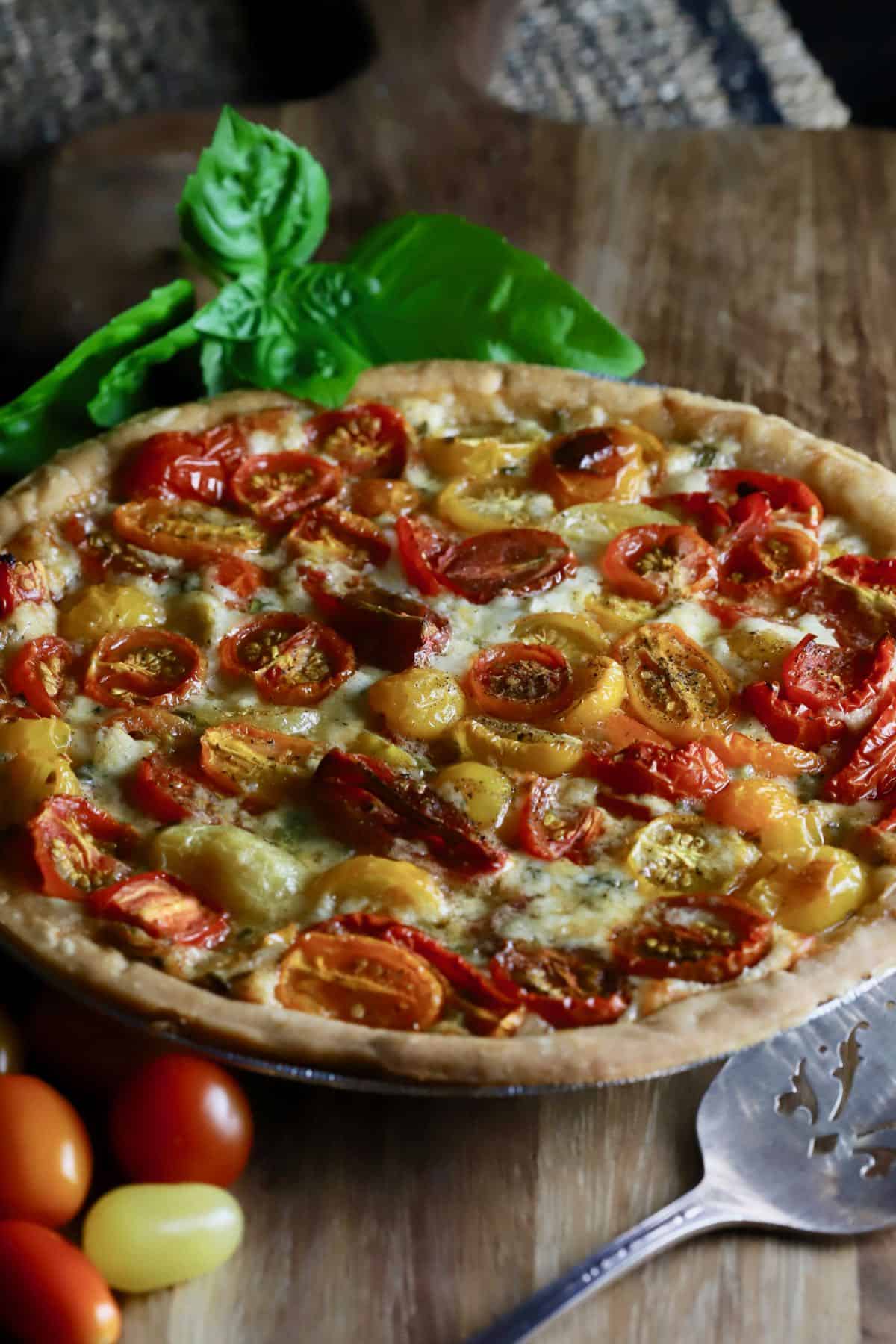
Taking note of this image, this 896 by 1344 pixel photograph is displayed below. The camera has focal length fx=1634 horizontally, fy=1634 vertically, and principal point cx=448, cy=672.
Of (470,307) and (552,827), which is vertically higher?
(470,307)

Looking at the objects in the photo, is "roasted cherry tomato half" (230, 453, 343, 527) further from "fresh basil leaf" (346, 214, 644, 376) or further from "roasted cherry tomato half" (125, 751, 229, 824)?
"roasted cherry tomato half" (125, 751, 229, 824)

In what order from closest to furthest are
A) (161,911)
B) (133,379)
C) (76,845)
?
(161,911)
(76,845)
(133,379)

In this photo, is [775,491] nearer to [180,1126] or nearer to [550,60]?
[180,1126]

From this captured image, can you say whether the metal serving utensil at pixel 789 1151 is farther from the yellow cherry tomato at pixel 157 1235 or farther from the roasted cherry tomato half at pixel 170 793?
the roasted cherry tomato half at pixel 170 793

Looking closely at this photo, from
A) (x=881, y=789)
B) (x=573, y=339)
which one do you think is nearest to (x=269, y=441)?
(x=573, y=339)

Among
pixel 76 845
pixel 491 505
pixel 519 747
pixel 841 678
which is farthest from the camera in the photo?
pixel 491 505

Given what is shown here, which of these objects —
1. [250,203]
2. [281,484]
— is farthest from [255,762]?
[250,203]
